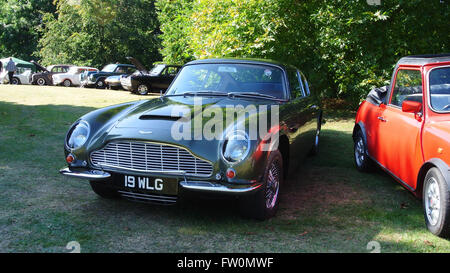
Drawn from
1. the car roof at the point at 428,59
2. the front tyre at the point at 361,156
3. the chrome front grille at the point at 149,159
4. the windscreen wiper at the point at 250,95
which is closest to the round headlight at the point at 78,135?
the chrome front grille at the point at 149,159

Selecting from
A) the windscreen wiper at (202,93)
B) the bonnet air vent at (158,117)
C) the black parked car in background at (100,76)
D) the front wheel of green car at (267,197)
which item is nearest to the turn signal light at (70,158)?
the bonnet air vent at (158,117)

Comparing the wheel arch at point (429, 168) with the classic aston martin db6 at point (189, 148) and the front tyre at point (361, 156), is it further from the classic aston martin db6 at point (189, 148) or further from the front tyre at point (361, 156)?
the front tyre at point (361, 156)

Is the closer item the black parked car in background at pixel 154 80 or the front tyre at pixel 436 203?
the front tyre at pixel 436 203

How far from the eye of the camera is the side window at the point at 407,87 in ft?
14.8

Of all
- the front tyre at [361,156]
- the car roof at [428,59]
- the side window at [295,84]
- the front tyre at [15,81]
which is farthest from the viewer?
the front tyre at [15,81]

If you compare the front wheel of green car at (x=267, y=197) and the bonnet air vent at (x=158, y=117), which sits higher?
the bonnet air vent at (x=158, y=117)

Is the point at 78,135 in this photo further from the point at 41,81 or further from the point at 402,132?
the point at 41,81

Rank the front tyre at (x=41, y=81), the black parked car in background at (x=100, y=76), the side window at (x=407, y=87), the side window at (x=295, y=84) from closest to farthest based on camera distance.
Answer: the side window at (x=407, y=87) < the side window at (x=295, y=84) < the black parked car in background at (x=100, y=76) < the front tyre at (x=41, y=81)

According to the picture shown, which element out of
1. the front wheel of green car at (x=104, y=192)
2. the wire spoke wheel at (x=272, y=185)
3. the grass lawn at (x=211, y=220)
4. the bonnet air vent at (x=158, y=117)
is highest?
the bonnet air vent at (x=158, y=117)

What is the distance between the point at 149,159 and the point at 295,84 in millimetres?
2724

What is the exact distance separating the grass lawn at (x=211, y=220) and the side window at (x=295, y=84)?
3.83 feet

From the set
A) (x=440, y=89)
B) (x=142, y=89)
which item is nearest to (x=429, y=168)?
(x=440, y=89)

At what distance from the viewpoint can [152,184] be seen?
3693 millimetres
